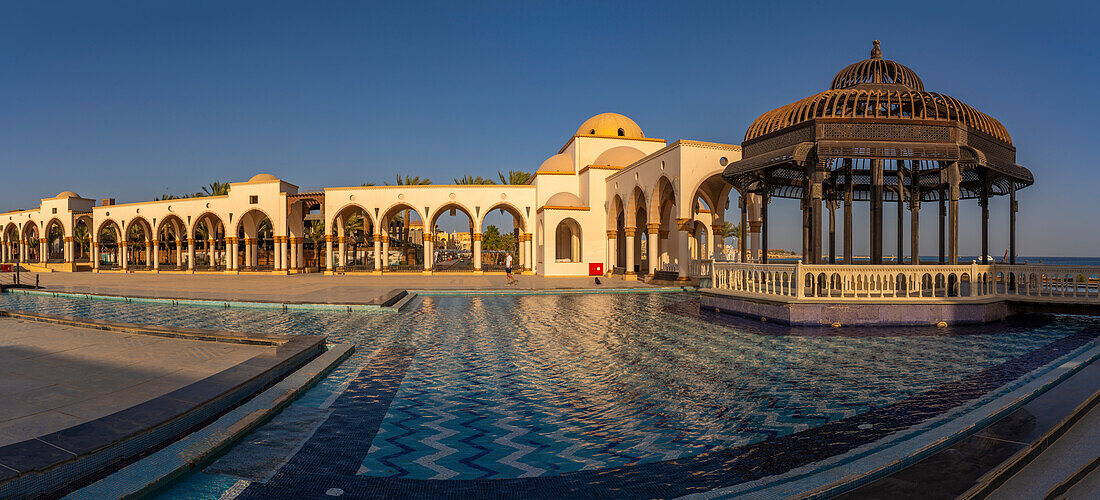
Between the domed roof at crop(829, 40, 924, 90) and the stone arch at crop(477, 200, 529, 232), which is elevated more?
the domed roof at crop(829, 40, 924, 90)

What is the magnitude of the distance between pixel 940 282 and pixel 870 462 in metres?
10.1

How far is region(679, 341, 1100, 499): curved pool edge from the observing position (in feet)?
9.23

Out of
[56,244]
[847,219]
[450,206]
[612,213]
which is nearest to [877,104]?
[847,219]

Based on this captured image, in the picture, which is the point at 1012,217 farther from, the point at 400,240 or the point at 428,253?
the point at 400,240

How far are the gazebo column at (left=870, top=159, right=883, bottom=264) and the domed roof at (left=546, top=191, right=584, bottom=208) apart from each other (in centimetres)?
1850

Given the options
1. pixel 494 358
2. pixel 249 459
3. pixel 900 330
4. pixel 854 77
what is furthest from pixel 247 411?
pixel 854 77

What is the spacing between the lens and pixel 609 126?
34.6 m

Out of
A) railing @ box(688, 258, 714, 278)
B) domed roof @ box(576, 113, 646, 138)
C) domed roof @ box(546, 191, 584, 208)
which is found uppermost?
domed roof @ box(576, 113, 646, 138)

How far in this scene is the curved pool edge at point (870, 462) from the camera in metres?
2.81

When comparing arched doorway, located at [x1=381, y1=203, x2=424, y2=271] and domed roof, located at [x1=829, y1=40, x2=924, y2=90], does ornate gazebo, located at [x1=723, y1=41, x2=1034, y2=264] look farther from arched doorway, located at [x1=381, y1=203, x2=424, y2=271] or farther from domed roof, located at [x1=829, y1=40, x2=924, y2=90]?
arched doorway, located at [x1=381, y1=203, x2=424, y2=271]

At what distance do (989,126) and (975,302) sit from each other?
4.59 m

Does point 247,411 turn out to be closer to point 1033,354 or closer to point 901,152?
point 1033,354

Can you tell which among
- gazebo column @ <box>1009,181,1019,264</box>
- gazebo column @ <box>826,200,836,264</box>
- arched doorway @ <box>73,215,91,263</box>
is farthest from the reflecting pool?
arched doorway @ <box>73,215,91,263</box>

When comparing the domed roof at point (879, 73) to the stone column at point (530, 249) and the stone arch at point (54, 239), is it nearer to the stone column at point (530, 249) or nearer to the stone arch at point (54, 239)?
Result: the stone column at point (530, 249)
